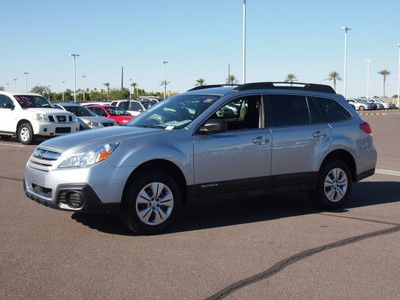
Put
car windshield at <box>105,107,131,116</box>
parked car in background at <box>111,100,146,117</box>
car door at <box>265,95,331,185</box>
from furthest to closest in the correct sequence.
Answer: parked car in background at <box>111,100,146,117</box>
car windshield at <box>105,107,131,116</box>
car door at <box>265,95,331,185</box>

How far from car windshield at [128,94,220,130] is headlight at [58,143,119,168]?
95cm

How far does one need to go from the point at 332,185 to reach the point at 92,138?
354 centimetres

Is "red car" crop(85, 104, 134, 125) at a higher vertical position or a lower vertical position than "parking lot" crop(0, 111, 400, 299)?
higher

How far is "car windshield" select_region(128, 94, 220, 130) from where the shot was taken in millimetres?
6930

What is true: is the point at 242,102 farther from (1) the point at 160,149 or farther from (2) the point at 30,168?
(2) the point at 30,168

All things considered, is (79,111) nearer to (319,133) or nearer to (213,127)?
(319,133)

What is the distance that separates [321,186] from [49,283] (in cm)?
436

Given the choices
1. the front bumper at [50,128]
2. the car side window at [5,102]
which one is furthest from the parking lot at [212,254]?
the car side window at [5,102]

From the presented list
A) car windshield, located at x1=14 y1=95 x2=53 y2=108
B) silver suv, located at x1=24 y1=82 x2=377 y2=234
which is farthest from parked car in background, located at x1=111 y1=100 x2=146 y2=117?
silver suv, located at x1=24 y1=82 x2=377 y2=234

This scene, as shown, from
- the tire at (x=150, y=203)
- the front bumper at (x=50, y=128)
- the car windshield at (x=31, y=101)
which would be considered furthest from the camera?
the car windshield at (x=31, y=101)

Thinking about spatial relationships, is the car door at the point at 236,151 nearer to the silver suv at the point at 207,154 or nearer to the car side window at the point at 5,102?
the silver suv at the point at 207,154

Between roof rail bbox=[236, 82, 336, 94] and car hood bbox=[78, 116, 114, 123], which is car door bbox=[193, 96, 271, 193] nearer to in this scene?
roof rail bbox=[236, 82, 336, 94]

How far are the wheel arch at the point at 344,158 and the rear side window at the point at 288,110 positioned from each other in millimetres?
616

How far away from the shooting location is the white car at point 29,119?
19.0 meters
